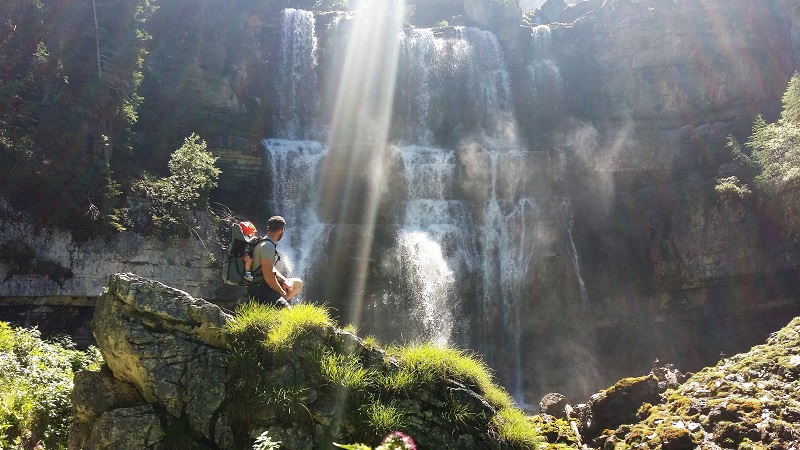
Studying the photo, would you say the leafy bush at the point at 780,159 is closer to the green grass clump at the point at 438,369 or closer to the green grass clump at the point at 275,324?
the green grass clump at the point at 438,369

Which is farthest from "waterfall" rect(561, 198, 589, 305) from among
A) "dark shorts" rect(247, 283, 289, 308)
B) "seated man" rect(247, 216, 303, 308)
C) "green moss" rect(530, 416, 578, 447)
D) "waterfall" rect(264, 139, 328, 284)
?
"dark shorts" rect(247, 283, 289, 308)

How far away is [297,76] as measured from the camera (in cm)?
2595

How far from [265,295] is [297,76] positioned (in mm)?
21188

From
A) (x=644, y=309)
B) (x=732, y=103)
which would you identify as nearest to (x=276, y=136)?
(x=644, y=309)

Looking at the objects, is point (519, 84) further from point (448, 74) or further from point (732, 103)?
point (732, 103)

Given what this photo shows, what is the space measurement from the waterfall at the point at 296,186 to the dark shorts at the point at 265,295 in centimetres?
1370

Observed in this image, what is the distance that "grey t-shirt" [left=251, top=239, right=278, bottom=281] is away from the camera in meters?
6.34

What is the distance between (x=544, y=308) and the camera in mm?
21312

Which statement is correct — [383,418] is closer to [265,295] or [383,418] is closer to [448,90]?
[265,295]

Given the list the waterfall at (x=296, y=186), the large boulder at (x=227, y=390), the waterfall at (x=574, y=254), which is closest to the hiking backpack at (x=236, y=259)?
the large boulder at (x=227, y=390)

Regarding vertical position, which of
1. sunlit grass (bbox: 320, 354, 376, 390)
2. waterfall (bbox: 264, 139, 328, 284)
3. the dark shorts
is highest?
waterfall (bbox: 264, 139, 328, 284)

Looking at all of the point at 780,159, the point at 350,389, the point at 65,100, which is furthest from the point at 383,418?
the point at 780,159

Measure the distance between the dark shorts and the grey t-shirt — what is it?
97 millimetres

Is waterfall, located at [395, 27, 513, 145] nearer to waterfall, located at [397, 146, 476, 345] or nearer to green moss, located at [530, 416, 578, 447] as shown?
waterfall, located at [397, 146, 476, 345]
